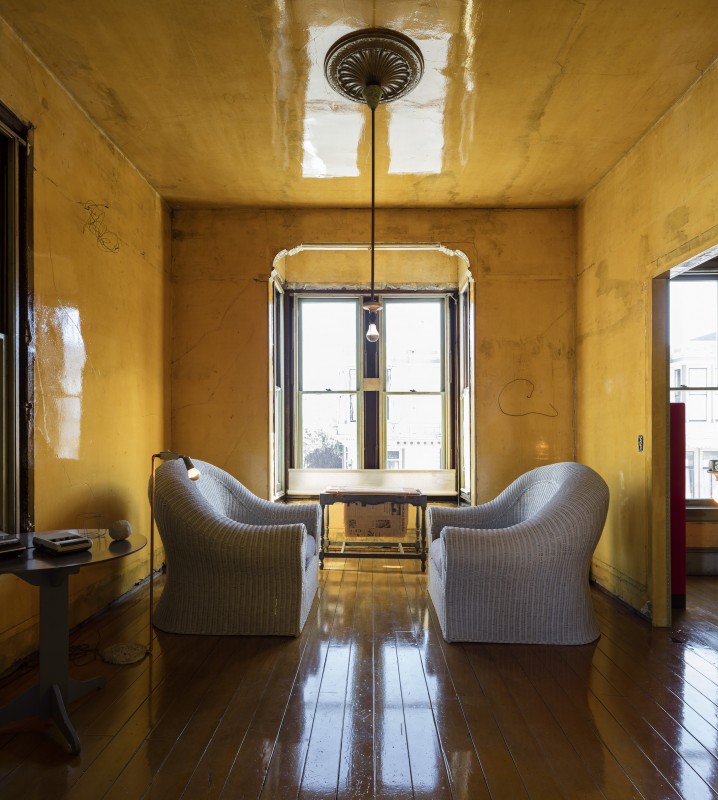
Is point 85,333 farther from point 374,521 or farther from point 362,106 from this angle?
point 374,521

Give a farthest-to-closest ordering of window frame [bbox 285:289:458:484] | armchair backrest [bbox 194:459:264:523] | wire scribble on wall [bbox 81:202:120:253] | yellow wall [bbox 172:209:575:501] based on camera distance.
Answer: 1. window frame [bbox 285:289:458:484]
2. yellow wall [bbox 172:209:575:501]
3. armchair backrest [bbox 194:459:264:523]
4. wire scribble on wall [bbox 81:202:120:253]

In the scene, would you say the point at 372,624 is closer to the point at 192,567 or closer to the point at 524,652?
the point at 524,652

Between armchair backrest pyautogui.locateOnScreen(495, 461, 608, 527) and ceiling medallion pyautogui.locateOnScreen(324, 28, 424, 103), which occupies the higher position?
ceiling medallion pyautogui.locateOnScreen(324, 28, 424, 103)

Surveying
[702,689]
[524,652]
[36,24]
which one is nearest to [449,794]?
[524,652]

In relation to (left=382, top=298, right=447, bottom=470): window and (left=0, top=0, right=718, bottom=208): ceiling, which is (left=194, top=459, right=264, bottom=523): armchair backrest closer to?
(left=0, top=0, right=718, bottom=208): ceiling

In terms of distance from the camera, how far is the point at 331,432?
6.46 m

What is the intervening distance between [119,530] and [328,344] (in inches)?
164

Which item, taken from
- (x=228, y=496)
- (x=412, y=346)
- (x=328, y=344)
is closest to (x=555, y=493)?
(x=228, y=496)

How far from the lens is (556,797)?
1.88 m

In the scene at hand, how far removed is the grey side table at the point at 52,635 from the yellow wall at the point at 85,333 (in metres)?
0.55

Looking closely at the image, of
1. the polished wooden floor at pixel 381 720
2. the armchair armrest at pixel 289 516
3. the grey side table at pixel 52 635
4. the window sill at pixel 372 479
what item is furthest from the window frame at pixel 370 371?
the grey side table at pixel 52 635

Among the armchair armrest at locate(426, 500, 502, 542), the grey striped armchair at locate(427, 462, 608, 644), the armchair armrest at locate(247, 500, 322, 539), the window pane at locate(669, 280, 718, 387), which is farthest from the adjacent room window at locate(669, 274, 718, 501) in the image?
the armchair armrest at locate(247, 500, 322, 539)

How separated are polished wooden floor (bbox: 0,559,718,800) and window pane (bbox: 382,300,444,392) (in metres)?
3.36

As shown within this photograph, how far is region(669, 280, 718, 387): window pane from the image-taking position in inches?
196
